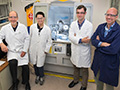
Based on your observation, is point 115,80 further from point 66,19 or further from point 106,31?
point 66,19

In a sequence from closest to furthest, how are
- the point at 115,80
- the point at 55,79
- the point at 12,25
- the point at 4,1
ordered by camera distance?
1. the point at 115,80
2. the point at 12,25
3. the point at 55,79
4. the point at 4,1

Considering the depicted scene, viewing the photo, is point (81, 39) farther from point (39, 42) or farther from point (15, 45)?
point (15, 45)

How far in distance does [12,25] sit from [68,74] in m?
1.41

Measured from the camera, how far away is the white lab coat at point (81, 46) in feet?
5.43

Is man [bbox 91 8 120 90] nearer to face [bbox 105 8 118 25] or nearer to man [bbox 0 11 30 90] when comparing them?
face [bbox 105 8 118 25]

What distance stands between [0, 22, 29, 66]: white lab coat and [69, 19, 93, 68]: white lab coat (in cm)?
79

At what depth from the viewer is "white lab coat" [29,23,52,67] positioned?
6.09 feet

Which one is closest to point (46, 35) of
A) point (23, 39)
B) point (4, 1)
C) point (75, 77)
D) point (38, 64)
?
point (23, 39)

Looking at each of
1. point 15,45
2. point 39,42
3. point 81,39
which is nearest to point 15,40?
point 15,45

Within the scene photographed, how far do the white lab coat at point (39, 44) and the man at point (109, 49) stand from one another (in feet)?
2.65

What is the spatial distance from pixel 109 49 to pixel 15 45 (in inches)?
53.5

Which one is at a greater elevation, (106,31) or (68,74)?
(106,31)

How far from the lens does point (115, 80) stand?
1.29m

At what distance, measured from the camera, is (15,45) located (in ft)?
5.87
